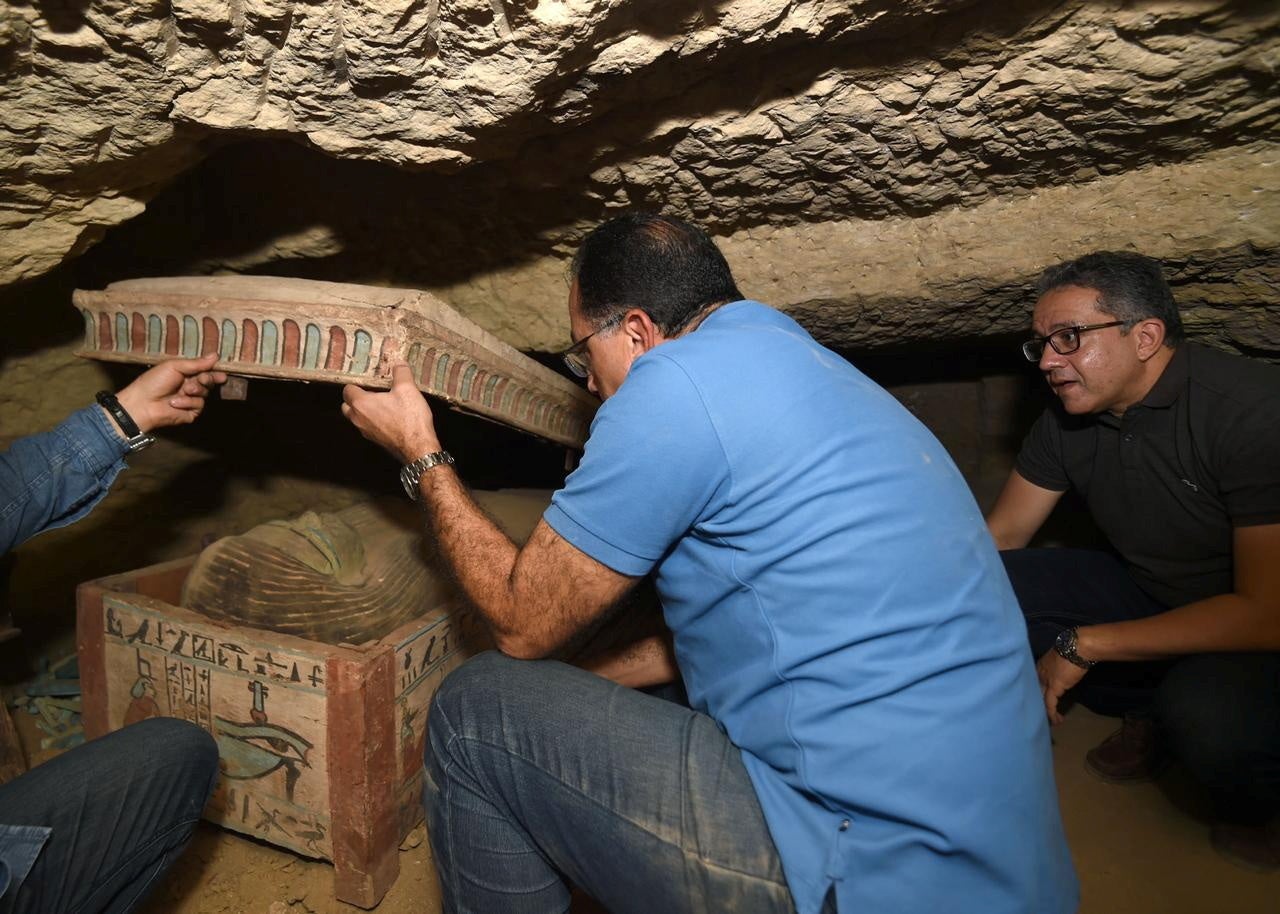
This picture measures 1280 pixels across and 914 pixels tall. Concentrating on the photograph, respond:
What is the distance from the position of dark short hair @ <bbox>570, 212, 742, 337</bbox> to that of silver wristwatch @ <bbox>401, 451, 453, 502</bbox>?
0.45m

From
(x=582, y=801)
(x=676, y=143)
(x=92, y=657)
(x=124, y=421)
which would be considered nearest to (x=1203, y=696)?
(x=582, y=801)

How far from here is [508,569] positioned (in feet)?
4.72

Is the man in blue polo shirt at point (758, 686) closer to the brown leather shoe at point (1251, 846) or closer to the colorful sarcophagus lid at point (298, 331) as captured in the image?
the colorful sarcophagus lid at point (298, 331)

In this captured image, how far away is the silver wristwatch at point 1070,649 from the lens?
204cm

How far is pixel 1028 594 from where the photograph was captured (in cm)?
249

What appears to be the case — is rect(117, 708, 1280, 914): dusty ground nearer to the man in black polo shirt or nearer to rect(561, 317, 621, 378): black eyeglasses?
the man in black polo shirt

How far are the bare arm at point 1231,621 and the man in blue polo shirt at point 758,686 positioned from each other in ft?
3.16

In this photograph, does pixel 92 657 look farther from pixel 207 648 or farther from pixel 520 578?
pixel 520 578

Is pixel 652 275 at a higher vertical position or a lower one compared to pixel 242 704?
higher

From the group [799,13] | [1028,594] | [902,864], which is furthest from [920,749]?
[1028,594]

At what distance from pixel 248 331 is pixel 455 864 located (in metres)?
1.33

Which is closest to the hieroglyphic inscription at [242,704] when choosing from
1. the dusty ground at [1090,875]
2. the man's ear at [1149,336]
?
the dusty ground at [1090,875]

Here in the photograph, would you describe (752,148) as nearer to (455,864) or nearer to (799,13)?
(799,13)

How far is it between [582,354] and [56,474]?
4.22ft
